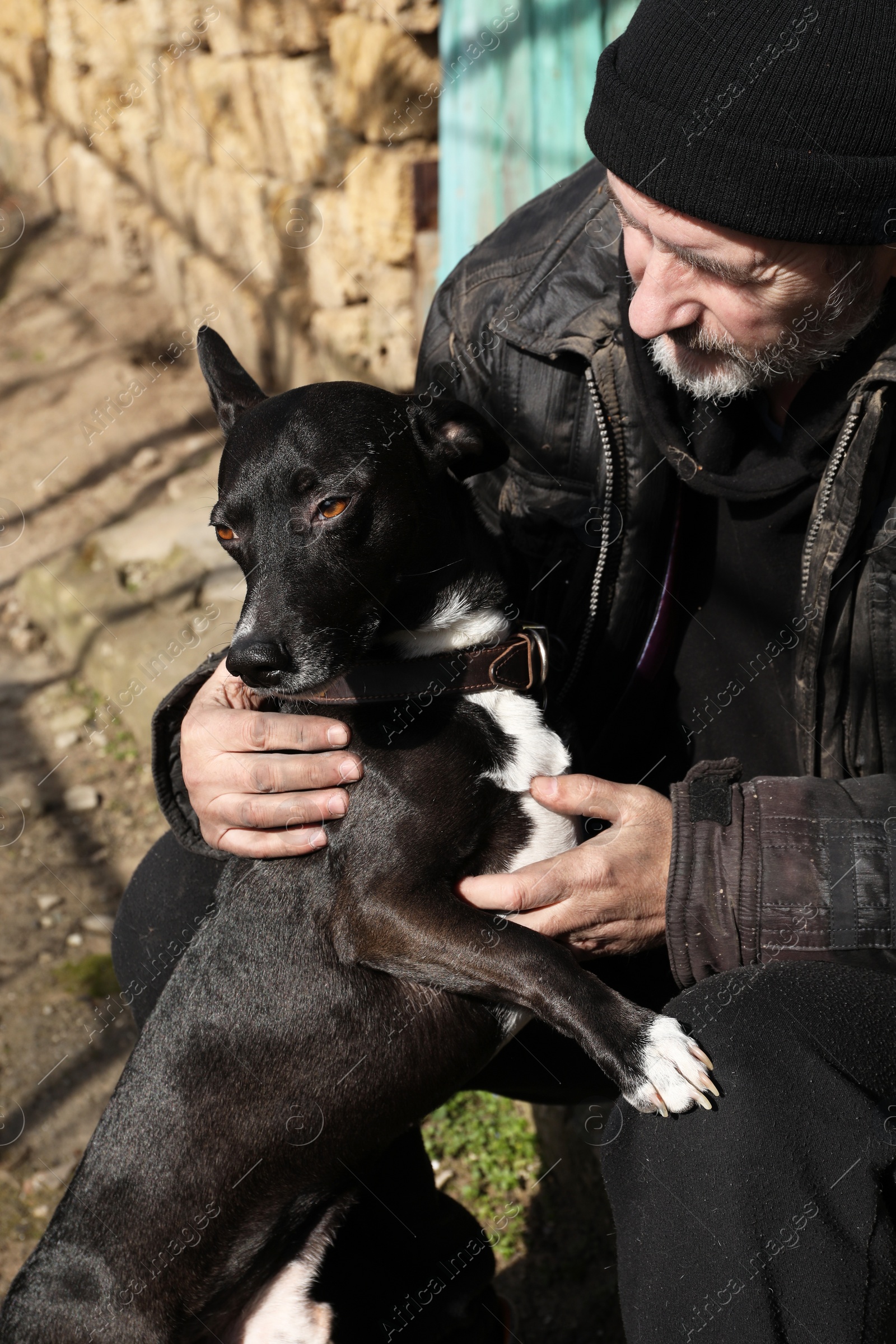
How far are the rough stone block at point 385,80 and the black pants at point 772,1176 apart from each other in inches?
153

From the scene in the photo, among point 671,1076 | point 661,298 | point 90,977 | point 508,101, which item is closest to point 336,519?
point 661,298

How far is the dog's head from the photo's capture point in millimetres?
1947

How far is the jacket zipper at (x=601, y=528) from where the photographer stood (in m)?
2.12

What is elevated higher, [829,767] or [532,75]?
[532,75]

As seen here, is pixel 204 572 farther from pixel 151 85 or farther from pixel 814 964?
pixel 151 85

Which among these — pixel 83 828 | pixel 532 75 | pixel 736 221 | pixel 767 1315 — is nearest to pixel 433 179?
pixel 532 75

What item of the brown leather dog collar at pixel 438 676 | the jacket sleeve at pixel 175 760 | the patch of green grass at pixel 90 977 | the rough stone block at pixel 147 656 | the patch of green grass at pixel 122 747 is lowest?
the patch of green grass at pixel 122 747

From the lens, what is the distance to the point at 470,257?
2420mm

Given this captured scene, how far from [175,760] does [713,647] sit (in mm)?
1112

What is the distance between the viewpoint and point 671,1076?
1.64 m

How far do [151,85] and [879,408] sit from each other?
6.18m

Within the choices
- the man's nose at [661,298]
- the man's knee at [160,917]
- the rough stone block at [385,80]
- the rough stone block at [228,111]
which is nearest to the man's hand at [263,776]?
the man's knee at [160,917]

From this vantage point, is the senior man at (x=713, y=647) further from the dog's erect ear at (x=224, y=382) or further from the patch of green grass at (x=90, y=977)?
the patch of green grass at (x=90, y=977)

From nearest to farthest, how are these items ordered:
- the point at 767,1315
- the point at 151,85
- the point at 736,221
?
the point at 767,1315
the point at 736,221
the point at 151,85
